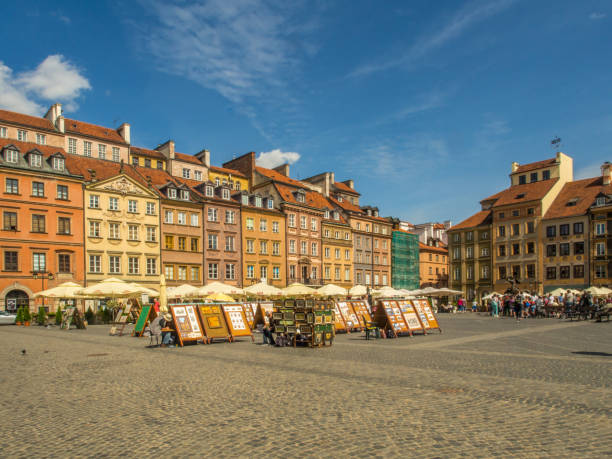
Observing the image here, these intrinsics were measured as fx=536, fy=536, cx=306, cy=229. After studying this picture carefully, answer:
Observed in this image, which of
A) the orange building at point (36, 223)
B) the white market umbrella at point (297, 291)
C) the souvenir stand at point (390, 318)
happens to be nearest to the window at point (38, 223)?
the orange building at point (36, 223)

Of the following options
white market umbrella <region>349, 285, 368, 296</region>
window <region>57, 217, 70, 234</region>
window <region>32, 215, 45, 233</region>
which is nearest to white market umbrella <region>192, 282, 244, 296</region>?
white market umbrella <region>349, 285, 368, 296</region>

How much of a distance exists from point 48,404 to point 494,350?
43.1 ft

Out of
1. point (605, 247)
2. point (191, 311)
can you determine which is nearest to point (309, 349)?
point (191, 311)

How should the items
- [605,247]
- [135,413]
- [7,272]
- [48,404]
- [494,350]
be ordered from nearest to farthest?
[135,413], [48,404], [494,350], [7,272], [605,247]

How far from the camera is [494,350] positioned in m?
17.1

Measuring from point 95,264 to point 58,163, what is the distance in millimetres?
9235

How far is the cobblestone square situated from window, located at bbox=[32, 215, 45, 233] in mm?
30738

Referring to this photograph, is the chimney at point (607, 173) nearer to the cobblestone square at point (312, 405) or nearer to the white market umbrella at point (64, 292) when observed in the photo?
the cobblestone square at point (312, 405)

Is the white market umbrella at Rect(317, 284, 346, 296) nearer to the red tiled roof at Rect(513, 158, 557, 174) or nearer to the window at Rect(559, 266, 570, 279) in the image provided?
the window at Rect(559, 266, 570, 279)

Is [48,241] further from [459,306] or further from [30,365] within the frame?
[459,306]

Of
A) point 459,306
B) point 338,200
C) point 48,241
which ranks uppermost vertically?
point 338,200

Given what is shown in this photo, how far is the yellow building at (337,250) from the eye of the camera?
218 feet

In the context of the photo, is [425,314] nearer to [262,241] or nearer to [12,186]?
[12,186]

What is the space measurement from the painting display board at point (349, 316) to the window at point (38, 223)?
29.7m
